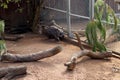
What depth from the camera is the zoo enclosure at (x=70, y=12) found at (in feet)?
24.9

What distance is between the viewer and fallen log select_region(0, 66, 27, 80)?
15.4 ft

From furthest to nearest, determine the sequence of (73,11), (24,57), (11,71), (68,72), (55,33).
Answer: (73,11) → (55,33) → (24,57) → (68,72) → (11,71)

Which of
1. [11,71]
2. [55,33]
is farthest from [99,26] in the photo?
[11,71]

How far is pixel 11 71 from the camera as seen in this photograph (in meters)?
4.73

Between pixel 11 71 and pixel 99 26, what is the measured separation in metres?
2.16

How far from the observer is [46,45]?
715 cm

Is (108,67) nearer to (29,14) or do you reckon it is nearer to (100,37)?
(100,37)

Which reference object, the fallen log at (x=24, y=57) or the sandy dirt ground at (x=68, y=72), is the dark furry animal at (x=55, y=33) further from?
the fallen log at (x=24, y=57)

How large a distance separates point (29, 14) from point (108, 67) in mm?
4764

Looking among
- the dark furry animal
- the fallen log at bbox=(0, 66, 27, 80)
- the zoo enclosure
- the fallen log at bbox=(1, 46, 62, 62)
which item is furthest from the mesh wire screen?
the fallen log at bbox=(0, 66, 27, 80)

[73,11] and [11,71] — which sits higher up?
[73,11]

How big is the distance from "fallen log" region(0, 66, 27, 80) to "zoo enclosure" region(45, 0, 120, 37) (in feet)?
8.88

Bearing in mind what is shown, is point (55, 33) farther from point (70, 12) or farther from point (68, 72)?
point (68, 72)

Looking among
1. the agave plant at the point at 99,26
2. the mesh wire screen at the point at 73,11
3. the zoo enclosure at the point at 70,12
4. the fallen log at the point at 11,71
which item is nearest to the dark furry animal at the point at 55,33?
the zoo enclosure at the point at 70,12
